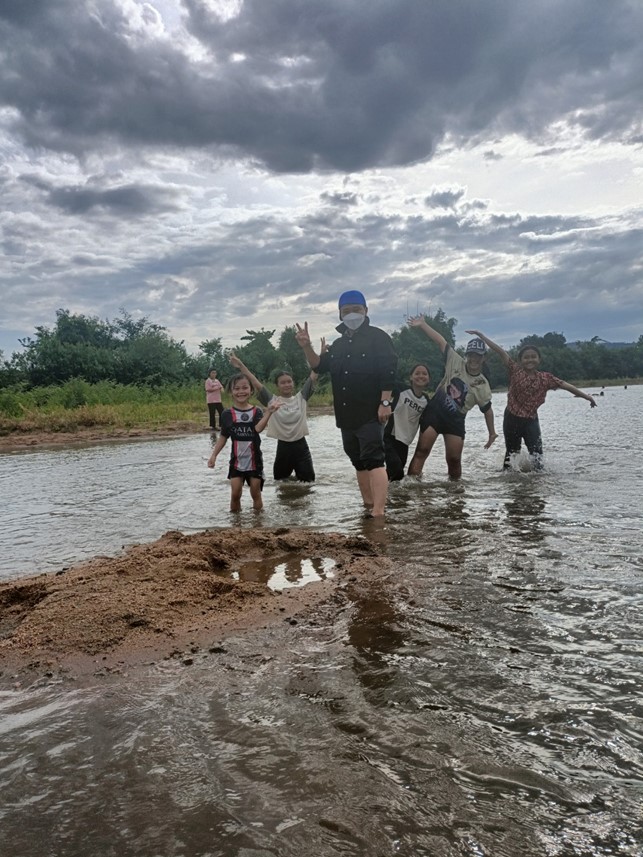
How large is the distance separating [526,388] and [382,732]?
7.48 m

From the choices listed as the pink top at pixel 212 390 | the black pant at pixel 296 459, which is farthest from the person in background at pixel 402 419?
the pink top at pixel 212 390

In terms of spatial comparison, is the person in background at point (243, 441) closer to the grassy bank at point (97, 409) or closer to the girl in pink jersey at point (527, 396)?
the girl in pink jersey at point (527, 396)

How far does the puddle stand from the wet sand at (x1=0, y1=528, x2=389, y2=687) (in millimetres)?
46

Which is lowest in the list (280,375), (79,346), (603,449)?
(603,449)

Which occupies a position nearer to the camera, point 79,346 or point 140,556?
point 140,556

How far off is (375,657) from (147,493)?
6.49 metres

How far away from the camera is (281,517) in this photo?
6590 millimetres

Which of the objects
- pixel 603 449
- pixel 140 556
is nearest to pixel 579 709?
pixel 140 556

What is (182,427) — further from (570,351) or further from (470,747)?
(570,351)

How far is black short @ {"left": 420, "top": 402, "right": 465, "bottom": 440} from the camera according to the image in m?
8.40

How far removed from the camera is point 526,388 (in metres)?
8.92

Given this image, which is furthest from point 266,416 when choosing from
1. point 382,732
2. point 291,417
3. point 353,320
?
point 382,732

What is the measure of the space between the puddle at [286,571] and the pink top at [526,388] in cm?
533

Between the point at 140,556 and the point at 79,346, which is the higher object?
the point at 79,346
